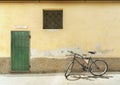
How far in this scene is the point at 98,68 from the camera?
13.9 metres

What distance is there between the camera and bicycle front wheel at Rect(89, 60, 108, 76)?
13616mm

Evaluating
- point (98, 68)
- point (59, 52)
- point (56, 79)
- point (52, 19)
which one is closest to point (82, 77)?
point (56, 79)

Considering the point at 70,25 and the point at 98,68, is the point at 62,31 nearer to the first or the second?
the point at 70,25

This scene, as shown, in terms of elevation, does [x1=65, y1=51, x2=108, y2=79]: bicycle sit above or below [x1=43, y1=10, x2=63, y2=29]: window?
below

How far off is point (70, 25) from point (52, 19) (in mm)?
864

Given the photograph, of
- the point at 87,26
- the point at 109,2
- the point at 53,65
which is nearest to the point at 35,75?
the point at 53,65

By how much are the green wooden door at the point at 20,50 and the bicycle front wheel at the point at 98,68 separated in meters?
2.98

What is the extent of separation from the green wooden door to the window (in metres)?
0.99

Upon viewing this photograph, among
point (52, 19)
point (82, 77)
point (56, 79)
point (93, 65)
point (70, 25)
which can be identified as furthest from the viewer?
point (52, 19)

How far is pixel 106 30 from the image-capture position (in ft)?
47.7

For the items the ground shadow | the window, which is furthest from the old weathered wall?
the ground shadow

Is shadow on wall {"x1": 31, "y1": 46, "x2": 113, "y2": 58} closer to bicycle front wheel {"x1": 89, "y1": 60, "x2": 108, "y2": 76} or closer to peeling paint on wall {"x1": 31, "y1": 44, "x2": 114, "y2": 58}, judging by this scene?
peeling paint on wall {"x1": 31, "y1": 44, "x2": 114, "y2": 58}

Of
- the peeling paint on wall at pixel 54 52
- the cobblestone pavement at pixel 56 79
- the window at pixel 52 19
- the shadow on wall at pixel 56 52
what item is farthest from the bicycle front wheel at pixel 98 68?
the window at pixel 52 19

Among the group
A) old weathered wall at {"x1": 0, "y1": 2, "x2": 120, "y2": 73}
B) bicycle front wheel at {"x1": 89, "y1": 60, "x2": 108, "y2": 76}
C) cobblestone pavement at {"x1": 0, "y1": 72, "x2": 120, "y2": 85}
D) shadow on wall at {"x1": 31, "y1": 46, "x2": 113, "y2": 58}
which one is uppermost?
old weathered wall at {"x1": 0, "y1": 2, "x2": 120, "y2": 73}
